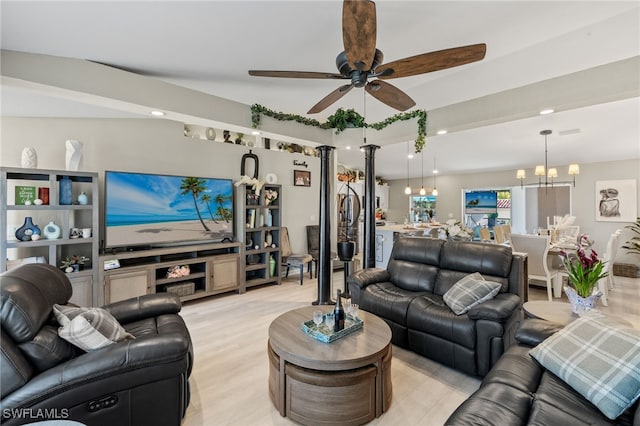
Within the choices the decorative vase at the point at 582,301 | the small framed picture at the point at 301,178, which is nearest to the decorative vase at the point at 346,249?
the decorative vase at the point at 582,301

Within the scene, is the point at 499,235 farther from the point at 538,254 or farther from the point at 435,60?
the point at 435,60

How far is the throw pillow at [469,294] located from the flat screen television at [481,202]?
689cm

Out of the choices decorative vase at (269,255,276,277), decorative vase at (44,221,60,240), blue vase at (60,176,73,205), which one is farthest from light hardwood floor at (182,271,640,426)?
blue vase at (60,176,73,205)

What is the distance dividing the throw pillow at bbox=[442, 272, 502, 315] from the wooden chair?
2.92 metres

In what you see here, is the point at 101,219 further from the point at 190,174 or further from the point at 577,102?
the point at 577,102

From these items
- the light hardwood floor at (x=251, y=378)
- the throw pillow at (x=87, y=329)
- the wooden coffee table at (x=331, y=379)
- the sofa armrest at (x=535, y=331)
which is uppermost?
the throw pillow at (x=87, y=329)

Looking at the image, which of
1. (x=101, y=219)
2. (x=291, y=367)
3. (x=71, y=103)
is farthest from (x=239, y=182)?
(x=291, y=367)

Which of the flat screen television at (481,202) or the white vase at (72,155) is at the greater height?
the white vase at (72,155)

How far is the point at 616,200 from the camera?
20.5 ft

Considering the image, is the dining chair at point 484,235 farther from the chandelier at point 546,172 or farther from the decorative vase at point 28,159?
the decorative vase at point 28,159

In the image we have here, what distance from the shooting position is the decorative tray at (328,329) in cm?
202

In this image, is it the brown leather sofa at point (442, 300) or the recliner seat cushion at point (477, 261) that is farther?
the recliner seat cushion at point (477, 261)

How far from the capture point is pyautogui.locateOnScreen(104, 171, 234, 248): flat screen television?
12.3 ft

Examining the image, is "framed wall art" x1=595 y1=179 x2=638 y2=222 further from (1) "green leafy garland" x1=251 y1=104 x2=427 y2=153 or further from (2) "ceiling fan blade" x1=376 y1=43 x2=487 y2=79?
(2) "ceiling fan blade" x1=376 y1=43 x2=487 y2=79
